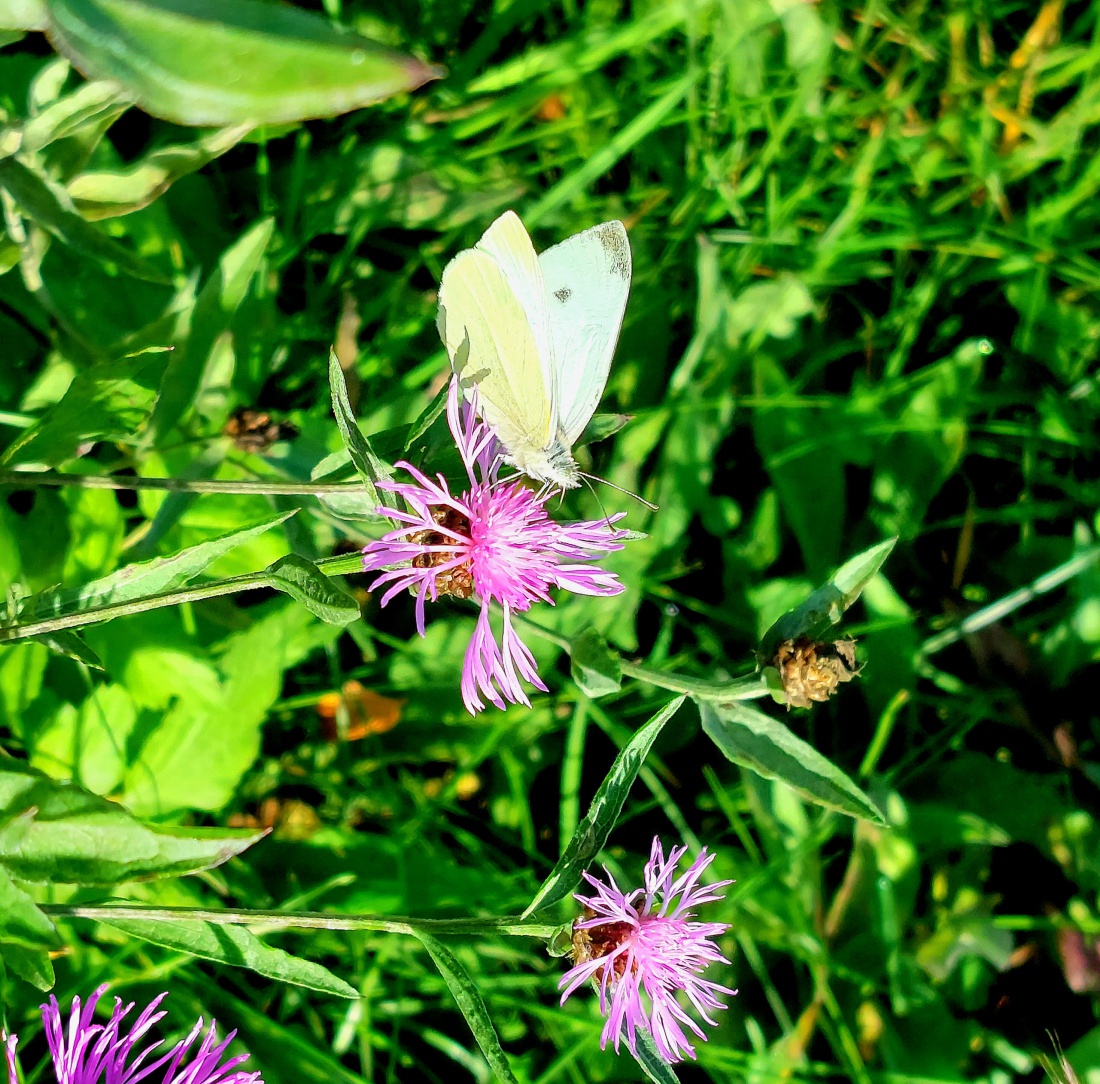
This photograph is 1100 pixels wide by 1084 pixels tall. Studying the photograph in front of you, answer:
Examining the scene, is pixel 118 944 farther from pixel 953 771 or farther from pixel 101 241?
pixel 953 771

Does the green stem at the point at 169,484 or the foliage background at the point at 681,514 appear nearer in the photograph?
the green stem at the point at 169,484

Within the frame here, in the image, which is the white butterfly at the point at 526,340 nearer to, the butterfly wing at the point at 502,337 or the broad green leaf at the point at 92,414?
the butterfly wing at the point at 502,337

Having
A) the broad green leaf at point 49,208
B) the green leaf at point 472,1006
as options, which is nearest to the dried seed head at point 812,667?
the green leaf at point 472,1006

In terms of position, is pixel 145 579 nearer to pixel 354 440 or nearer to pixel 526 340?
pixel 354 440

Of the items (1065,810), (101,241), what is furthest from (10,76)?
(1065,810)

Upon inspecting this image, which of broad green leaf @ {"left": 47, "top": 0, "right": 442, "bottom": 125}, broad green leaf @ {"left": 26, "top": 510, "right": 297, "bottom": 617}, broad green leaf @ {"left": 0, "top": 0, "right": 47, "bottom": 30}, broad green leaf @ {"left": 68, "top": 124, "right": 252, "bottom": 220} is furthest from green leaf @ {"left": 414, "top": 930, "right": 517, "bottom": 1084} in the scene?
broad green leaf @ {"left": 68, "top": 124, "right": 252, "bottom": 220}

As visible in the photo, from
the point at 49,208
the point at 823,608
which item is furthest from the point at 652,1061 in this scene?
the point at 49,208
